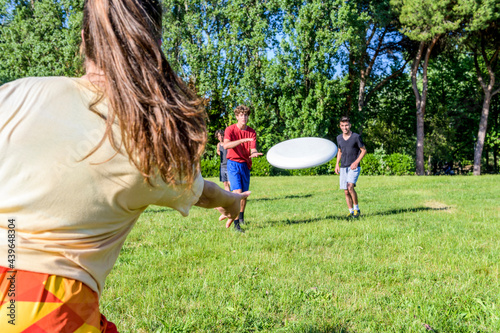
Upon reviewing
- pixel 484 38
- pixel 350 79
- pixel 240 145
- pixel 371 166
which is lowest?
pixel 371 166

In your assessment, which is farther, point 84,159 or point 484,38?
point 484,38

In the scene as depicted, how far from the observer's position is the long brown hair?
1125 millimetres

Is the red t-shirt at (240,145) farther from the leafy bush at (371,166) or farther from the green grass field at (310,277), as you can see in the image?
the leafy bush at (371,166)

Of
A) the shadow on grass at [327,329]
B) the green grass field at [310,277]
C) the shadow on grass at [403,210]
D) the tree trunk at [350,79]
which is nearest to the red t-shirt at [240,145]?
the green grass field at [310,277]

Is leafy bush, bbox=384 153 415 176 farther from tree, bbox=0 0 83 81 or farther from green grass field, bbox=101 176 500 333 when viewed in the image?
tree, bbox=0 0 83 81

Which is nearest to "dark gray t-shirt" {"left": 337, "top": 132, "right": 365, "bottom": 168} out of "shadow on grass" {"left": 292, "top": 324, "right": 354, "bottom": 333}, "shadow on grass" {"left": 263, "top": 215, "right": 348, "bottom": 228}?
"shadow on grass" {"left": 263, "top": 215, "right": 348, "bottom": 228}

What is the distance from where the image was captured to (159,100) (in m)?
1.16

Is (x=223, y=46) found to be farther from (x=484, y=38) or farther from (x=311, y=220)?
(x=311, y=220)

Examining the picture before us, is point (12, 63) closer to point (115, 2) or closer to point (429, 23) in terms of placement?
point (429, 23)

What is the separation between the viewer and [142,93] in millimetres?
1146

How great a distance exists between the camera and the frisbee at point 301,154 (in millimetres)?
7236

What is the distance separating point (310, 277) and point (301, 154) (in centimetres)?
332

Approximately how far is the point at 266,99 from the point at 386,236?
24.7m

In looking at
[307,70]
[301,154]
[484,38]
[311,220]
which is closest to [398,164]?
[307,70]
